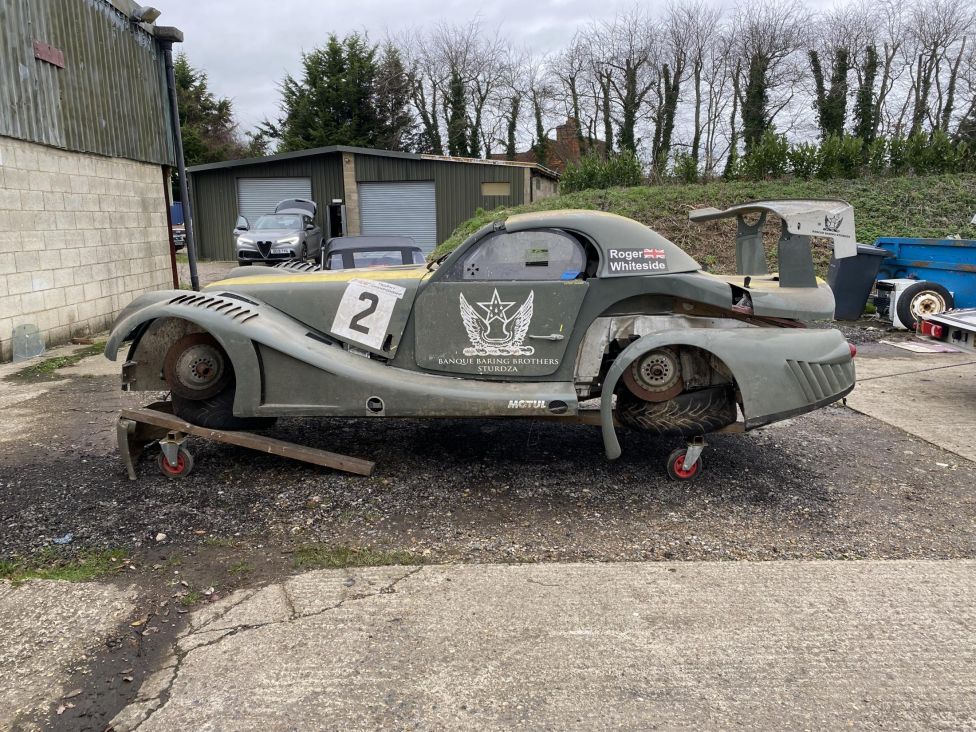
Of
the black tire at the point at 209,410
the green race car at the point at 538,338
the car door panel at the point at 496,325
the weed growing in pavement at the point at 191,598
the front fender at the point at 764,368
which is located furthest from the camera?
the black tire at the point at 209,410

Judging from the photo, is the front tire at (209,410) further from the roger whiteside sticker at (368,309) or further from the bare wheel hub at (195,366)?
the roger whiteside sticker at (368,309)

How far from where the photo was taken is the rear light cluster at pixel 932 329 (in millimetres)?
7297

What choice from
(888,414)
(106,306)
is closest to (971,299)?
(888,414)

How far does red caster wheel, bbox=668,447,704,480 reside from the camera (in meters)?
4.89

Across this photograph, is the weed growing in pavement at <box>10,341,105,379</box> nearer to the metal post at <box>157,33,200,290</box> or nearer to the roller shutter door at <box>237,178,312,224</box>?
the metal post at <box>157,33,200,290</box>

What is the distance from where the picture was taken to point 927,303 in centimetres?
1060

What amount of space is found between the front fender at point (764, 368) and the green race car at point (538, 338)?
0.01m

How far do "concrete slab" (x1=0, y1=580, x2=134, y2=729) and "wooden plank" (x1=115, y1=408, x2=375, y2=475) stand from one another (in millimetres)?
1437

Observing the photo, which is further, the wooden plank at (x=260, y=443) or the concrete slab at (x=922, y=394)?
the concrete slab at (x=922, y=394)

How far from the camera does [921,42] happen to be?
28.9 meters

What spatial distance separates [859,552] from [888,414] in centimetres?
322

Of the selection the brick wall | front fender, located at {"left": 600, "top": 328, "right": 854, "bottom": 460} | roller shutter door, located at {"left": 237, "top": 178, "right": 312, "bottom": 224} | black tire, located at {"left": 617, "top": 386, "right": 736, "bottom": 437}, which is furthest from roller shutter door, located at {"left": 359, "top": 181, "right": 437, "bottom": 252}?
front fender, located at {"left": 600, "top": 328, "right": 854, "bottom": 460}

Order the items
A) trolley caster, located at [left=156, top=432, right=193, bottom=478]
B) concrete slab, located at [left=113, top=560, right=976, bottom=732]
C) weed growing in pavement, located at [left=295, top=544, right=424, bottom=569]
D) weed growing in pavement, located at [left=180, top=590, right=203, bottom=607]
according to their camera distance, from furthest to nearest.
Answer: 1. trolley caster, located at [left=156, top=432, right=193, bottom=478]
2. weed growing in pavement, located at [left=295, top=544, right=424, bottom=569]
3. weed growing in pavement, located at [left=180, top=590, right=203, bottom=607]
4. concrete slab, located at [left=113, top=560, right=976, bottom=732]

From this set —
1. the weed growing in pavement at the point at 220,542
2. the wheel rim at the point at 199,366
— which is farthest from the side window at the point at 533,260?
the weed growing in pavement at the point at 220,542
